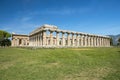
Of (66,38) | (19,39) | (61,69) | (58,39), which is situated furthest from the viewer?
(19,39)

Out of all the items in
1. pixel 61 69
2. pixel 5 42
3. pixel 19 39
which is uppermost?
pixel 19 39

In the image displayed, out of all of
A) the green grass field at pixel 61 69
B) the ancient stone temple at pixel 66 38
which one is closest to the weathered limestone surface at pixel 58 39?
the ancient stone temple at pixel 66 38

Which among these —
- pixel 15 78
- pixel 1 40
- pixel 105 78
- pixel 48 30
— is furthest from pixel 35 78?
pixel 1 40

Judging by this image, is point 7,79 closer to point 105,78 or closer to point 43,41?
point 105,78

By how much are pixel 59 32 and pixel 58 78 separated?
179ft

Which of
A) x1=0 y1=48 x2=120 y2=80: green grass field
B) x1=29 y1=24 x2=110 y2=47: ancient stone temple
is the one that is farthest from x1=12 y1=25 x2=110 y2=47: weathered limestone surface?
x1=0 y1=48 x2=120 y2=80: green grass field

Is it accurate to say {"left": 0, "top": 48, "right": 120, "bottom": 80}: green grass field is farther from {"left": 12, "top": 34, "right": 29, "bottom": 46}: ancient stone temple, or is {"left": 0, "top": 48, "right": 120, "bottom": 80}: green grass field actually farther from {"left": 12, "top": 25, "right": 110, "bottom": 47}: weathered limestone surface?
{"left": 12, "top": 34, "right": 29, "bottom": 46}: ancient stone temple

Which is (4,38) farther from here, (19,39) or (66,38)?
(66,38)

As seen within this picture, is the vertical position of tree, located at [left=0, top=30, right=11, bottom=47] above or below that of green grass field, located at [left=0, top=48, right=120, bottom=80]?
above

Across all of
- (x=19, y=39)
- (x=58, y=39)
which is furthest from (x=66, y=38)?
(x=19, y=39)

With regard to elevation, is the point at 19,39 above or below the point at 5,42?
above

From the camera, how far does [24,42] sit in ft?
348

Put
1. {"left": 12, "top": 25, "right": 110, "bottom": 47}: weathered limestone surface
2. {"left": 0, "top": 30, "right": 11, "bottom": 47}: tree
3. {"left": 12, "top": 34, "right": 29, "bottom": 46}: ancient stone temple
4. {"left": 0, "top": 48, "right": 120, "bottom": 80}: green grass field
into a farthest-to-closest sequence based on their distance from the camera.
Result: {"left": 12, "top": 34, "right": 29, "bottom": 46}: ancient stone temple
{"left": 0, "top": 30, "right": 11, "bottom": 47}: tree
{"left": 12, "top": 25, "right": 110, "bottom": 47}: weathered limestone surface
{"left": 0, "top": 48, "right": 120, "bottom": 80}: green grass field

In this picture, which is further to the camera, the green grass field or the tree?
the tree
